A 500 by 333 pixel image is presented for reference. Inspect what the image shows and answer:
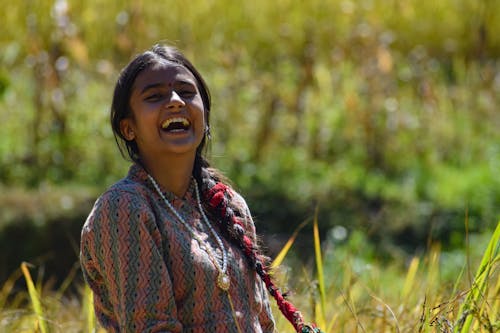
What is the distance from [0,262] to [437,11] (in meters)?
5.94

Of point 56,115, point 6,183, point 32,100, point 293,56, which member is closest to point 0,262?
point 6,183

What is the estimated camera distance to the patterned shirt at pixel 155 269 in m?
2.02

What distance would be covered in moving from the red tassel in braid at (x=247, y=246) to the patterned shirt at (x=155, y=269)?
26 millimetres

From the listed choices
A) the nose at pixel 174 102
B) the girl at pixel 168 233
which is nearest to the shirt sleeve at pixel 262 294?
the girl at pixel 168 233

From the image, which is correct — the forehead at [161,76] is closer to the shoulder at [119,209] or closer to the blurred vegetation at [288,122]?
the shoulder at [119,209]

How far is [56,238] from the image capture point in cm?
546

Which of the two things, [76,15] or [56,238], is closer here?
[56,238]

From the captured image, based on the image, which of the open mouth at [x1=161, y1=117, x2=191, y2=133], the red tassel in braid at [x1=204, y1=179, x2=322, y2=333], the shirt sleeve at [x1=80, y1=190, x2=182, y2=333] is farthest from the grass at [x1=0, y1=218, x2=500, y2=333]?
the open mouth at [x1=161, y1=117, x2=191, y2=133]

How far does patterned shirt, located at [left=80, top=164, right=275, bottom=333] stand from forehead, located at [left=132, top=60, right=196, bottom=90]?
0.68 feet

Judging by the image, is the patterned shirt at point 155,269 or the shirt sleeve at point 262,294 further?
the shirt sleeve at point 262,294

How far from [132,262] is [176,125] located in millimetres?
369

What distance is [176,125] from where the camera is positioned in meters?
2.22

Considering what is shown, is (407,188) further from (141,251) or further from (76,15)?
(141,251)

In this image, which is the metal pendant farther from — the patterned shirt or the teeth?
the teeth
